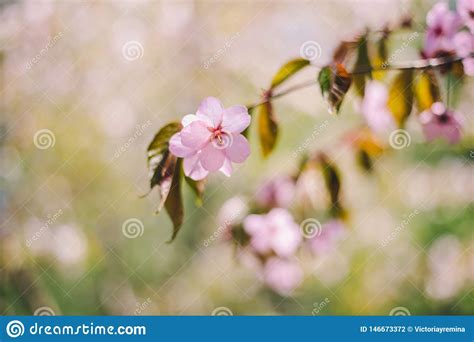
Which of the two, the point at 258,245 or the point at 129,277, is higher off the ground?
the point at 129,277

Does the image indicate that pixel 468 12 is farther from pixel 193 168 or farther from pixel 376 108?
pixel 193 168

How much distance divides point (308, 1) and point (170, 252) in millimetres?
904

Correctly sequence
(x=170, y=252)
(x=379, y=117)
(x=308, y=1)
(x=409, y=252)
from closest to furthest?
(x=379, y=117) < (x=308, y=1) < (x=409, y=252) < (x=170, y=252)

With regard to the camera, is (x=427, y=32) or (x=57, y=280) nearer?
(x=427, y=32)

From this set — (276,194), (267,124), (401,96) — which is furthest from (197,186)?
(276,194)

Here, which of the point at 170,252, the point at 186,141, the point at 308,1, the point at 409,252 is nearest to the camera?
the point at 186,141

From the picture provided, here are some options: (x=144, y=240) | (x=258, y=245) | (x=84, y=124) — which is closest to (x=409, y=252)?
(x=258, y=245)

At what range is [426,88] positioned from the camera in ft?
3.05

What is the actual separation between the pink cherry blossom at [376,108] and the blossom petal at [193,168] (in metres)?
0.48

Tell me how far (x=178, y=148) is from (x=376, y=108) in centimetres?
53

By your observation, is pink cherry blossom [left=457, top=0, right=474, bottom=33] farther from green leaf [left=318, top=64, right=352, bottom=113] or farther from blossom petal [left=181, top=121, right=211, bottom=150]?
blossom petal [left=181, top=121, right=211, bottom=150]

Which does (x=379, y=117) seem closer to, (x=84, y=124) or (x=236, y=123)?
(x=236, y=123)

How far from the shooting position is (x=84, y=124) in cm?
176

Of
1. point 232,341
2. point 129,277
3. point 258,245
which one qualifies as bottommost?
point 232,341
